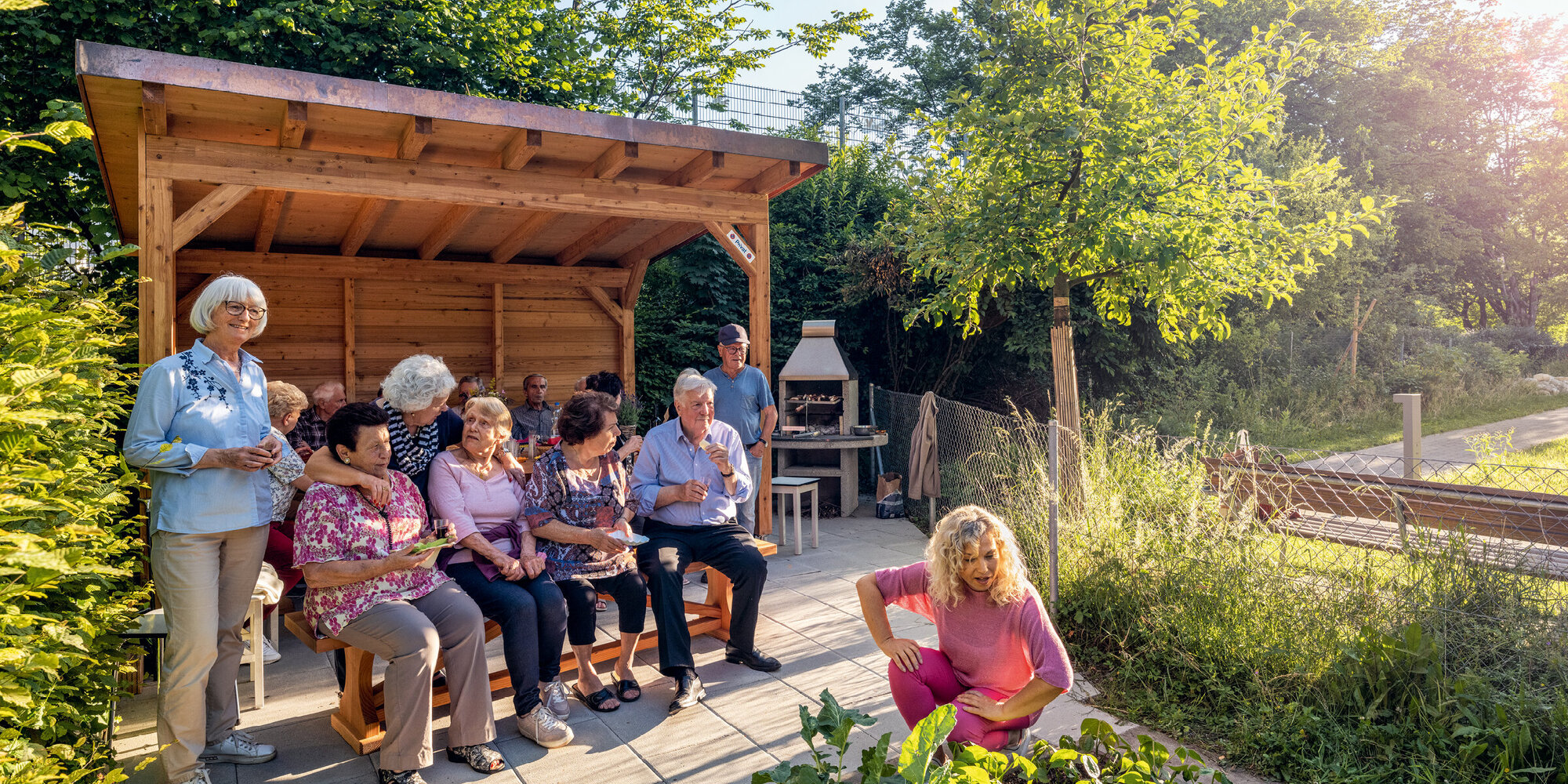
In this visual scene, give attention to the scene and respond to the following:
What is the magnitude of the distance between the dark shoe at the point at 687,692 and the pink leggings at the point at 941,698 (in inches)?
47.2

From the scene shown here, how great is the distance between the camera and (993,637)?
9.18 ft

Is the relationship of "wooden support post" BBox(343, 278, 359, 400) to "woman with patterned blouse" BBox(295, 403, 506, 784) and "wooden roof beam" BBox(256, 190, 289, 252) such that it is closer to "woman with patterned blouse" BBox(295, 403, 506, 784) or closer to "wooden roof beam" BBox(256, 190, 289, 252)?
"wooden roof beam" BBox(256, 190, 289, 252)

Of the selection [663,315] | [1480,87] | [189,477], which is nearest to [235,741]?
[189,477]

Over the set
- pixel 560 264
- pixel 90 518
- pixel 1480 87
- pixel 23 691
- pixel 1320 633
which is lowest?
pixel 1320 633

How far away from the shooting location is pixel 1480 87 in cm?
2278

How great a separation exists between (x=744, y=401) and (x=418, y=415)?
267 cm

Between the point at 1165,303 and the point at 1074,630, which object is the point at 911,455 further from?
the point at 1074,630

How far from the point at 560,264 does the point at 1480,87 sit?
2525cm

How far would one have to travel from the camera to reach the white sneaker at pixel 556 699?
366cm

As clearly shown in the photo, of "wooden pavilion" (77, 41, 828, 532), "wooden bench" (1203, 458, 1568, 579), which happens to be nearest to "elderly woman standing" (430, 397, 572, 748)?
"wooden pavilion" (77, 41, 828, 532)

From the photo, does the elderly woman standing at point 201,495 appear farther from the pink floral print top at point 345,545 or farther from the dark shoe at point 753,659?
the dark shoe at point 753,659

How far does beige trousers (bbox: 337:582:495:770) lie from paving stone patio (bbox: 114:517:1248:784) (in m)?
0.17

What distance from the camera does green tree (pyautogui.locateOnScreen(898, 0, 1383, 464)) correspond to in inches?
212

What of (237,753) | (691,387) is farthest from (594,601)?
(237,753)
